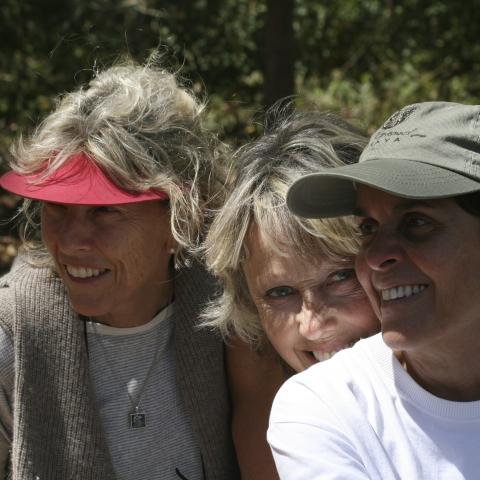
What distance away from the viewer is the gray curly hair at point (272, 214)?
8.19 ft

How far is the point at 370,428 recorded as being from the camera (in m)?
1.96

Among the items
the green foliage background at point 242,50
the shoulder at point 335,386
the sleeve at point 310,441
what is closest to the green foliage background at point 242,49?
the green foliage background at point 242,50

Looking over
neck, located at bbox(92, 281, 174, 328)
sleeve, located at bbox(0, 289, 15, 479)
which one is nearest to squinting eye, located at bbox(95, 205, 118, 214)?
neck, located at bbox(92, 281, 174, 328)

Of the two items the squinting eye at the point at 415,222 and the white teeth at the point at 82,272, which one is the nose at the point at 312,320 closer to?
the squinting eye at the point at 415,222

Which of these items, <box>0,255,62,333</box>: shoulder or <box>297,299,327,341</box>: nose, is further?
<box>0,255,62,333</box>: shoulder

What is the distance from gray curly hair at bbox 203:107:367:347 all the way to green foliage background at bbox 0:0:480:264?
1.72 meters

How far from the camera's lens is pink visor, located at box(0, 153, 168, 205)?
2.64 metres

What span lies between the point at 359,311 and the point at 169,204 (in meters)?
0.73

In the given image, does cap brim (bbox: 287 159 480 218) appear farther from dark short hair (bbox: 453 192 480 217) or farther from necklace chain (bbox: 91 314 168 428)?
necklace chain (bbox: 91 314 168 428)

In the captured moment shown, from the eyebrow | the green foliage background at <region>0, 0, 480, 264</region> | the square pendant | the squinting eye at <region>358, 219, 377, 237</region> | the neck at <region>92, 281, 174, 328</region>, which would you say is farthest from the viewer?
the green foliage background at <region>0, 0, 480, 264</region>

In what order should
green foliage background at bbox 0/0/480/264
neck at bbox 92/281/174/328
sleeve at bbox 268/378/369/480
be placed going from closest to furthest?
sleeve at bbox 268/378/369/480 < neck at bbox 92/281/174/328 < green foliage background at bbox 0/0/480/264

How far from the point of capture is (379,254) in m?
2.01

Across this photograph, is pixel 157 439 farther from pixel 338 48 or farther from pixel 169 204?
pixel 338 48

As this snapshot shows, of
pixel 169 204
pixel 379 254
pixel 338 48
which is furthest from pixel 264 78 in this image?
pixel 379 254
